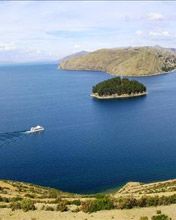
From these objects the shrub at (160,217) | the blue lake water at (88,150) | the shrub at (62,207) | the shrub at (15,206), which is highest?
the shrub at (15,206)

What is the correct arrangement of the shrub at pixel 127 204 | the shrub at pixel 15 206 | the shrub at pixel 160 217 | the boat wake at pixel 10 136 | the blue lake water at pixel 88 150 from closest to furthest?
the shrub at pixel 160 217 → the shrub at pixel 127 204 → the shrub at pixel 15 206 → the blue lake water at pixel 88 150 → the boat wake at pixel 10 136

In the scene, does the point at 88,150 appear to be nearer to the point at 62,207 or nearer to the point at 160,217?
Result: the point at 62,207

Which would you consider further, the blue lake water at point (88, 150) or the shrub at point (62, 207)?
the blue lake water at point (88, 150)

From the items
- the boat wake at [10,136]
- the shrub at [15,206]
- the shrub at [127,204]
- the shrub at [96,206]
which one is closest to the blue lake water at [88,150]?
the boat wake at [10,136]

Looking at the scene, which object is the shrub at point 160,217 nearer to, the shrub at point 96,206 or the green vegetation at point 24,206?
the shrub at point 96,206

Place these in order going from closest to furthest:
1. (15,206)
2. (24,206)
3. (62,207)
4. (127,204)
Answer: (127,204) < (62,207) < (24,206) < (15,206)

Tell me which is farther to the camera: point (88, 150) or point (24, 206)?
point (88, 150)

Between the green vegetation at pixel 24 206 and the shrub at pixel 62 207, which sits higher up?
the green vegetation at pixel 24 206

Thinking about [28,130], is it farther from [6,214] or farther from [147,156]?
[6,214]

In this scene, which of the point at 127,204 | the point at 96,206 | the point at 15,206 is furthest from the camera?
the point at 15,206

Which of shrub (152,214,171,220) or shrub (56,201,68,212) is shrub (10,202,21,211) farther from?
shrub (152,214,171,220)

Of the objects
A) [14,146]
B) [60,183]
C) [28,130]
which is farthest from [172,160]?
[28,130]

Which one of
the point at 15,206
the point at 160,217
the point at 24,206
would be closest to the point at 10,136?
the point at 15,206
